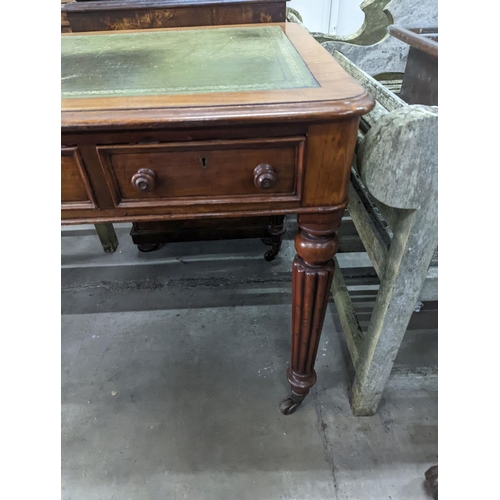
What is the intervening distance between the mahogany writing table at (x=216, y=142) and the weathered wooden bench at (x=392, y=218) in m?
0.06

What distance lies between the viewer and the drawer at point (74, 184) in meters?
0.59

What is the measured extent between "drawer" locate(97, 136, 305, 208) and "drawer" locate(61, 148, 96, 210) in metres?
0.04

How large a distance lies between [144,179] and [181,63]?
32 cm

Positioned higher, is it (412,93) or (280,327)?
(412,93)

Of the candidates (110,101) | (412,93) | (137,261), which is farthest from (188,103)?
(137,261)

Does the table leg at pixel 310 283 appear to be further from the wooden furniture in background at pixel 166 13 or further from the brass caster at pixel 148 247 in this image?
the brass caster at pixel 148 247

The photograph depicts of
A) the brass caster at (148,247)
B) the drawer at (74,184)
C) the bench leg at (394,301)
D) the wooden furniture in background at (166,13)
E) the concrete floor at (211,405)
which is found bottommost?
the concrete floor at (211,405)

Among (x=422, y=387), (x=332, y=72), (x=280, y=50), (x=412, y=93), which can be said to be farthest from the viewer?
(x=422, y=387)

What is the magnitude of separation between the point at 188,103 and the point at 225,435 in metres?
0.89

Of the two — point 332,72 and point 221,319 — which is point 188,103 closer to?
point 332,72

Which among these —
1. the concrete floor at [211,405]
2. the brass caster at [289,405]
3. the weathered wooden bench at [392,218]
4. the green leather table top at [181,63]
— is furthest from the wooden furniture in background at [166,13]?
the brass caster at [289,405]

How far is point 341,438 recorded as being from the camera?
100 centimetres

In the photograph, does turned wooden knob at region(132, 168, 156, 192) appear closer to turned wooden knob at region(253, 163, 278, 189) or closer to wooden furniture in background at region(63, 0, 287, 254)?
turned wooden knob at region(253, 163, 278, 189)

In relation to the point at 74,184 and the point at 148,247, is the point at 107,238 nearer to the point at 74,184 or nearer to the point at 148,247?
the point at 148,247
